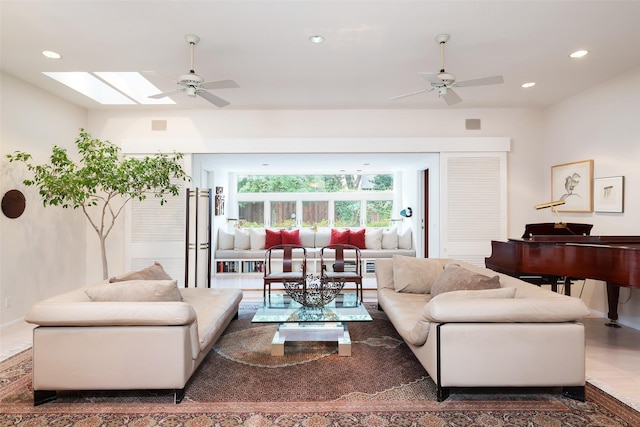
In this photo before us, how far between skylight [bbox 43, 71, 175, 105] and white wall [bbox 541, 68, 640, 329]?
5.09 meters

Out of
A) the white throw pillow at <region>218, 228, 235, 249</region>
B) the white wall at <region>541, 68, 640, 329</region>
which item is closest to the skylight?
the white throw pillow at <region>218, 228, 235, 249</region>

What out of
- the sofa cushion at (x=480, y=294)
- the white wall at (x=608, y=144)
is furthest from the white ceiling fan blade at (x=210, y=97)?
the white wall at (x=608, y=144)

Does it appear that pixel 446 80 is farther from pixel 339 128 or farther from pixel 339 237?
pixel 339 237

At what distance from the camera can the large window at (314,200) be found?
8680 millimetres

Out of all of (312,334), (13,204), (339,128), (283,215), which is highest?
(339,128)

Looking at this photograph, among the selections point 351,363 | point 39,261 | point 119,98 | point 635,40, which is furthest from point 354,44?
point 39,261

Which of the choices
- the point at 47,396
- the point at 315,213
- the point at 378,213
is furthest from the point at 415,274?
the point at 315,213

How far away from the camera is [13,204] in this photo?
400 cm

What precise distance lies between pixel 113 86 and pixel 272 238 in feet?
13.8

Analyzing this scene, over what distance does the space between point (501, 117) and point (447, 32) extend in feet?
8.76

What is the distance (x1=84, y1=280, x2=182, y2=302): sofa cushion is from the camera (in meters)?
2.50

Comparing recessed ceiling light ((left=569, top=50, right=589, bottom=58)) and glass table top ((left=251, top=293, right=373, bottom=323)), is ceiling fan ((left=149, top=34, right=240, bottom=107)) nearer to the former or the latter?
glass table top ((left=251, top=293, right=373, bottom=323))

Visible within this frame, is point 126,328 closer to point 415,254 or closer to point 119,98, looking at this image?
point 119,98

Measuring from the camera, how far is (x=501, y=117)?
206 inches
